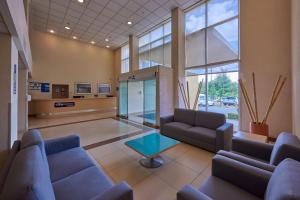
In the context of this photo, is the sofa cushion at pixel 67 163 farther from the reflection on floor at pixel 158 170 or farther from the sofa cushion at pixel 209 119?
the sofa cushion at pixel 209 119

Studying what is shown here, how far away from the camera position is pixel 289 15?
3.49m

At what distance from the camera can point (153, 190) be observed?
1971mm

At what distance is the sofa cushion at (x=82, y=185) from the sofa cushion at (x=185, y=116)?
3.10 metres

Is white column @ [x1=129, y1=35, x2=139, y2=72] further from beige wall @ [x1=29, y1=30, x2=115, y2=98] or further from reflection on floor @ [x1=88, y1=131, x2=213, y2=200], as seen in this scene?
reflection on floor @ [x1=88, y1=131, x2=213, y2=200]

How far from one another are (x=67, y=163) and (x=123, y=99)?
19.2ft

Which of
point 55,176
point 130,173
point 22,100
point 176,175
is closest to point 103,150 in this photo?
point 130,173

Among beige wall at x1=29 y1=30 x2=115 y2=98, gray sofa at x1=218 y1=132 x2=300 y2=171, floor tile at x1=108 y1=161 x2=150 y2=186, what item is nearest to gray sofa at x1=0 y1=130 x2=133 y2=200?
floor tile at x1=108 y1=161 x2=150 y2=186

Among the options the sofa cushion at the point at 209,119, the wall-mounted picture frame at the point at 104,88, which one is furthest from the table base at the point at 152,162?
the wall-mounted picture frame at the point at 104,88

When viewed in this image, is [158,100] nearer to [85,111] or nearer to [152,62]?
[152,62]

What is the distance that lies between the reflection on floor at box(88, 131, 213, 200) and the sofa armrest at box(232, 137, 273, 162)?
68cm

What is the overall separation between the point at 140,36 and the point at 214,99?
19.2ft

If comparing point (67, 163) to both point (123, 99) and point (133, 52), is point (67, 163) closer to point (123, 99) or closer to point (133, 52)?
point (123, 99)

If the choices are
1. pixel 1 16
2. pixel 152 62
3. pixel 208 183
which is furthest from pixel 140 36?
pixel 208 183

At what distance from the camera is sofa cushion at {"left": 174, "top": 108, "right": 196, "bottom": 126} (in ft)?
13.4
